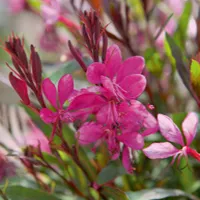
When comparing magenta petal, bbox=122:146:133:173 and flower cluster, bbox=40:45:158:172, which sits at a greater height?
flower cluster, bbox=40:45:158:172

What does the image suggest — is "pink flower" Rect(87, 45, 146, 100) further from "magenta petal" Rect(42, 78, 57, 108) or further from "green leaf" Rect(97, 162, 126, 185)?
"green leaf" Rect(97, 162, 126, 185)

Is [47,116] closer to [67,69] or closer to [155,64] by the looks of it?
[67,69]

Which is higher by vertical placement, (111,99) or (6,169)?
(111,99)

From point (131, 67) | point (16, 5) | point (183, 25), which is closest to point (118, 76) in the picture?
point (131, 67)

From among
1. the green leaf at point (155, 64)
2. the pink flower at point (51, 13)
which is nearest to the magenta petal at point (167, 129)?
the green leaf at point (155, 64)

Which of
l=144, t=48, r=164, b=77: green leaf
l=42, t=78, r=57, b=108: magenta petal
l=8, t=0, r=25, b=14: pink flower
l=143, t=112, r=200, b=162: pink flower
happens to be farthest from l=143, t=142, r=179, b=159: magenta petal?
l=8, t=0, r=25, b=14: pink flower

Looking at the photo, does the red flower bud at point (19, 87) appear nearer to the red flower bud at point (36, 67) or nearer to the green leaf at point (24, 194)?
the red flower bud at point (36, 67)
